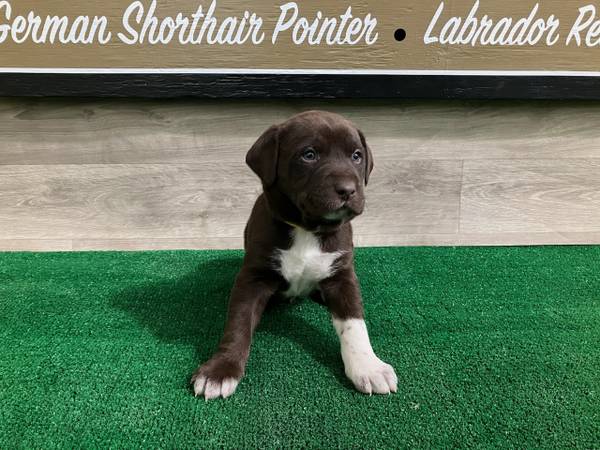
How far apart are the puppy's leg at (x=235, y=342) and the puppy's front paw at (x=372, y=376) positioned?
17.0 inches

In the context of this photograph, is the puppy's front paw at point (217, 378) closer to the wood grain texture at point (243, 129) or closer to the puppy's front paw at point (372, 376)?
the puppy's front paw at point (372, 376)

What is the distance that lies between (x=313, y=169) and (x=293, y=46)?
50.4 inches

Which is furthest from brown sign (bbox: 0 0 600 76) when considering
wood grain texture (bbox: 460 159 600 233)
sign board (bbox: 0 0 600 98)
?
wood grain texture (bbox: 460 159 600 233)

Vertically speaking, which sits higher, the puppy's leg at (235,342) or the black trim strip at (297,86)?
the black trim strip at (297,86)

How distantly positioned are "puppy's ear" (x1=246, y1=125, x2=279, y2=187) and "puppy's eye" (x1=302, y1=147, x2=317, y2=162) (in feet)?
0.42

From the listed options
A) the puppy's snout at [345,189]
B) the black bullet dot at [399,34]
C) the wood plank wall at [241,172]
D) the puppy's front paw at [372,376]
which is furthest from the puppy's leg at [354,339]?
the black bullet dot at [399,34]

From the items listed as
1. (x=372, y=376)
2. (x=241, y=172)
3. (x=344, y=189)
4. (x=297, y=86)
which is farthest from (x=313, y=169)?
(x=241, y=172)

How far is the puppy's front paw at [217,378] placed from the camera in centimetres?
165

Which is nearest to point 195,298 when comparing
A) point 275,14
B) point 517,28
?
point 275,14

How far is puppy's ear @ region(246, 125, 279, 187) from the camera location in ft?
6.14

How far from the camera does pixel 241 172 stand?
3131 mm

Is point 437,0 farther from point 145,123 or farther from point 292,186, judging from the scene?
point 145,123

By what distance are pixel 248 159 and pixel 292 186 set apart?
0.25 meters

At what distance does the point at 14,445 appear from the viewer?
1.43 meters
